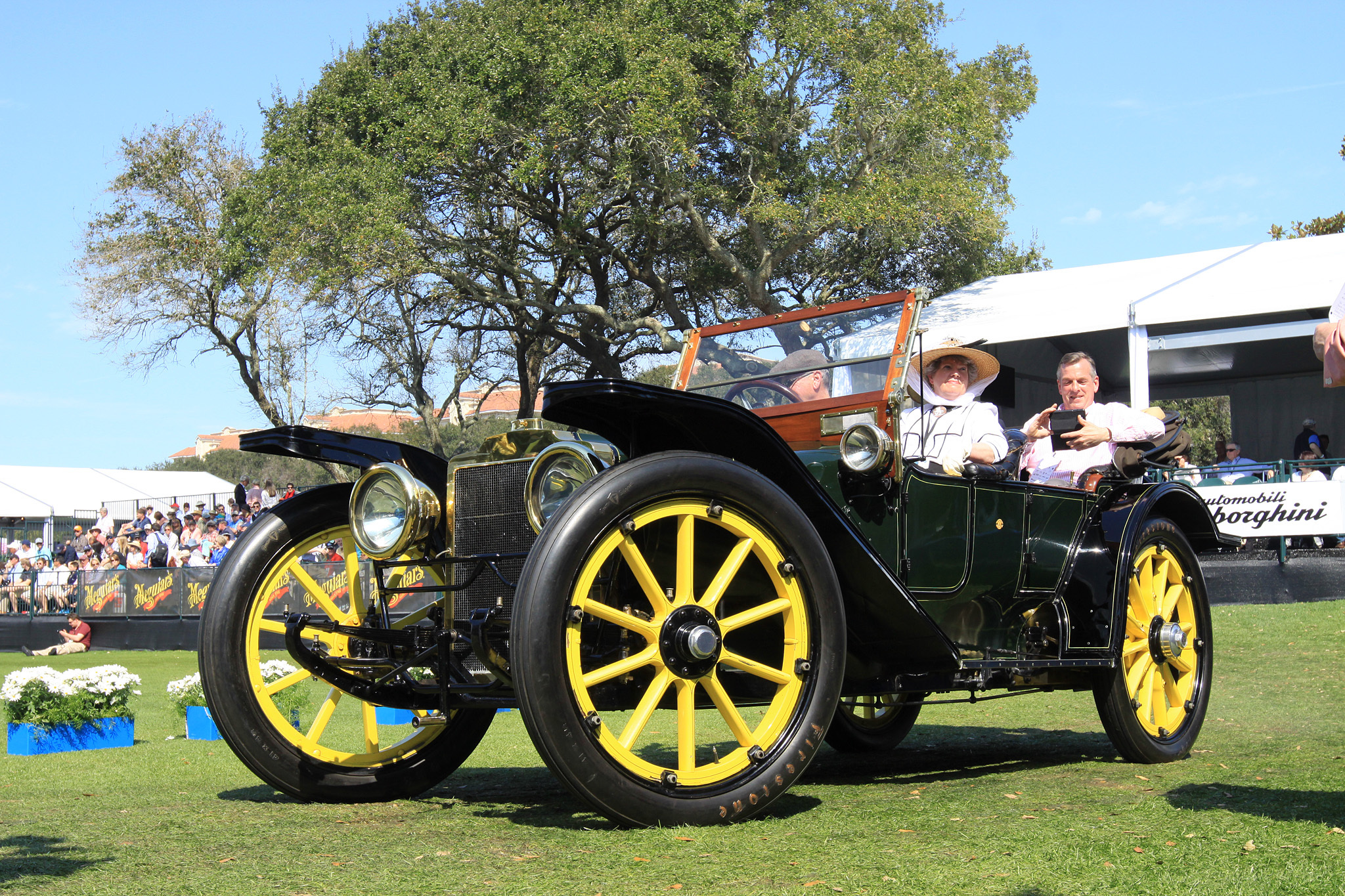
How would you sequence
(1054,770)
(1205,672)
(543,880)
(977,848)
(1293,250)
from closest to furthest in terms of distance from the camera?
(543,880) → (977,848) → (1054,770) → (1205,672) → (1293,250)

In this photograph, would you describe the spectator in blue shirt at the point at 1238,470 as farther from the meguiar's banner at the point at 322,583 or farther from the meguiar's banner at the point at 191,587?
the meguiar's banner at the point at 191,587

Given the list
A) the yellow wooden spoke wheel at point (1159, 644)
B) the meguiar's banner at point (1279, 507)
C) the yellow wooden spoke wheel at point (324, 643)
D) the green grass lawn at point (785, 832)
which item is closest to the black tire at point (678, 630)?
the green grass lawn at point (785, 832)

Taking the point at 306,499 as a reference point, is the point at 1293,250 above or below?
above

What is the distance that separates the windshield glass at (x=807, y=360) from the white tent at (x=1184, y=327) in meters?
10.5

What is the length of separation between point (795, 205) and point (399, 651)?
18909 mm

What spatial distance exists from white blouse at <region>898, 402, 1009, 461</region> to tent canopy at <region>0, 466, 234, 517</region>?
26.8m

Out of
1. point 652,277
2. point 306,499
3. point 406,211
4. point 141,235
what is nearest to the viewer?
point 306,499

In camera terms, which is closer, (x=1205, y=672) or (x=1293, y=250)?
(x=1205, y=672)

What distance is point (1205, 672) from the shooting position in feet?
19.8

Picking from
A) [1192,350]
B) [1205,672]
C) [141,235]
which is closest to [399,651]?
[1205,672]

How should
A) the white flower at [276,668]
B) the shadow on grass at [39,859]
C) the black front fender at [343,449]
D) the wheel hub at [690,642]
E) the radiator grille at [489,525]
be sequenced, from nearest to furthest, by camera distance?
the shadow on grass at [39,859], the wheel hub at [690,642], the radiator grille at [489,525], the black front fender at [343,449], the white flower at [276,668]

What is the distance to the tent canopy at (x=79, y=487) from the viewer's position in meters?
30.7

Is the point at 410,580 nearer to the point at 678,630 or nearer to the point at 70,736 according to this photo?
the point at 678,630

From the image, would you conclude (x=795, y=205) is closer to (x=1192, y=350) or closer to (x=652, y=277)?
(x=652, y=277)
